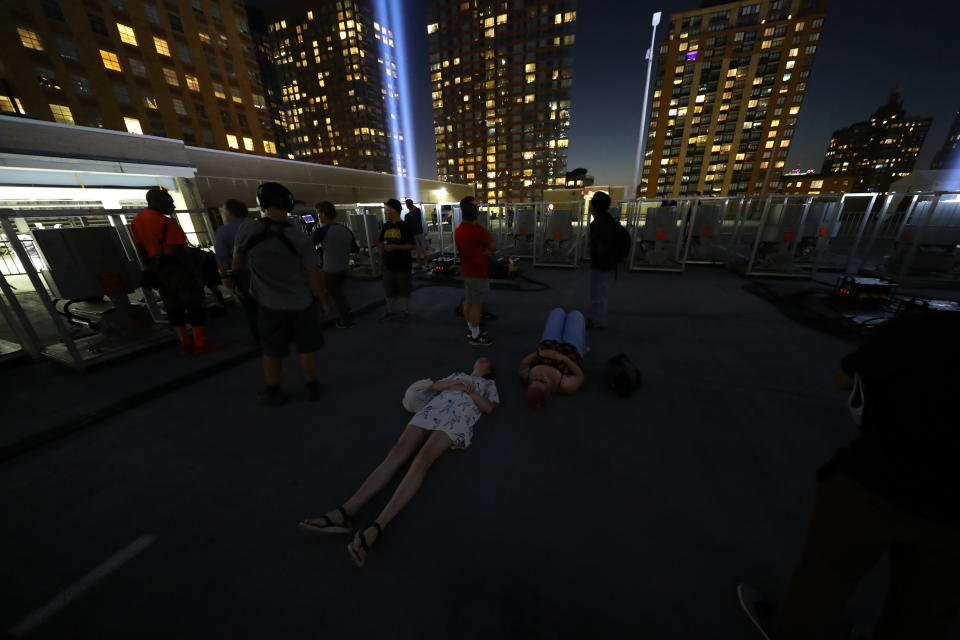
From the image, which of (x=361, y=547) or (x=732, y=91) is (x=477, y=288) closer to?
(x=361, y=547)

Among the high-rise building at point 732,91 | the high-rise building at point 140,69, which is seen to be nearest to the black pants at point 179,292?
the high-rise building at point 140,69

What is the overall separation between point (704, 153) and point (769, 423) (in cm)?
7014

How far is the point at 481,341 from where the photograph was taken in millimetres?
4820

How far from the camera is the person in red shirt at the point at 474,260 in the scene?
4.34m

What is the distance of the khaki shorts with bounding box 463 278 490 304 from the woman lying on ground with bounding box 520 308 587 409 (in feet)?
3.74

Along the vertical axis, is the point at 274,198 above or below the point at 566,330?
above

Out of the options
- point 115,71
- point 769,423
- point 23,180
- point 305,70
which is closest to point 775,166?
point 769,423

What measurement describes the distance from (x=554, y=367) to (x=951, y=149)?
561 feet

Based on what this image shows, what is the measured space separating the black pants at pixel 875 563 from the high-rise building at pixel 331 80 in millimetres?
82170

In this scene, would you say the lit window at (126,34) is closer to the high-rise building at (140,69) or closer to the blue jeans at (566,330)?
the high-rise building at (140,69)

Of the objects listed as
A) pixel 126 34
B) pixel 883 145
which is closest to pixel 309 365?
pixel 126 34

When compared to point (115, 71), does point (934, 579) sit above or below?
below

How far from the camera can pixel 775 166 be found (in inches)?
2165

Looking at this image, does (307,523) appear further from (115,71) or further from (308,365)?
(115,71)
